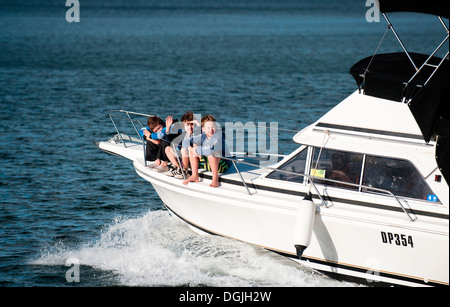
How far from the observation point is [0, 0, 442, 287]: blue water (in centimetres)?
1109

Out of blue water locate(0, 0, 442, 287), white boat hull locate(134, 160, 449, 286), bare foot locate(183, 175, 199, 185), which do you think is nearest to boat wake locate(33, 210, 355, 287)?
blue water locate(0, 0, 442, 287)

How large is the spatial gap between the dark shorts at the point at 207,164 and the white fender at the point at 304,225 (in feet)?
6.86

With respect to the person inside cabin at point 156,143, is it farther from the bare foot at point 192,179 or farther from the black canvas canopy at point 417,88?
the black canvas canopy at point 417,88

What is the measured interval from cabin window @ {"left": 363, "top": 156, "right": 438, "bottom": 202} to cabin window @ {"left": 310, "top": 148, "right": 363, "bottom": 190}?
0.17m

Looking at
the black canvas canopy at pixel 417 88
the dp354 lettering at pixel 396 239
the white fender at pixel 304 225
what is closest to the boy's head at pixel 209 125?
the white fender at pixel 304 225

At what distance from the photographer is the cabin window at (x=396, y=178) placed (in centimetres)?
951

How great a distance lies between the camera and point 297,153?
10.5 m

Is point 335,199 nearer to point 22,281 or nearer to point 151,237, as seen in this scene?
point 151,237

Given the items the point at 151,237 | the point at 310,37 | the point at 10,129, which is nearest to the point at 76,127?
the point at 10,129

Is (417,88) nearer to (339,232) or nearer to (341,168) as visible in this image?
(341,168)

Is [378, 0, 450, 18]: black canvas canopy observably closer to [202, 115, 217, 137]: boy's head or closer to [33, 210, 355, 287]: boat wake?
[202, 115, 217, 137]: boy's head

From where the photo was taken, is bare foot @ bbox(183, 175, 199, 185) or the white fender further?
bare foot @ bbox(183, 175, 199, 185)

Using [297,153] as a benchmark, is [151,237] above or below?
below
